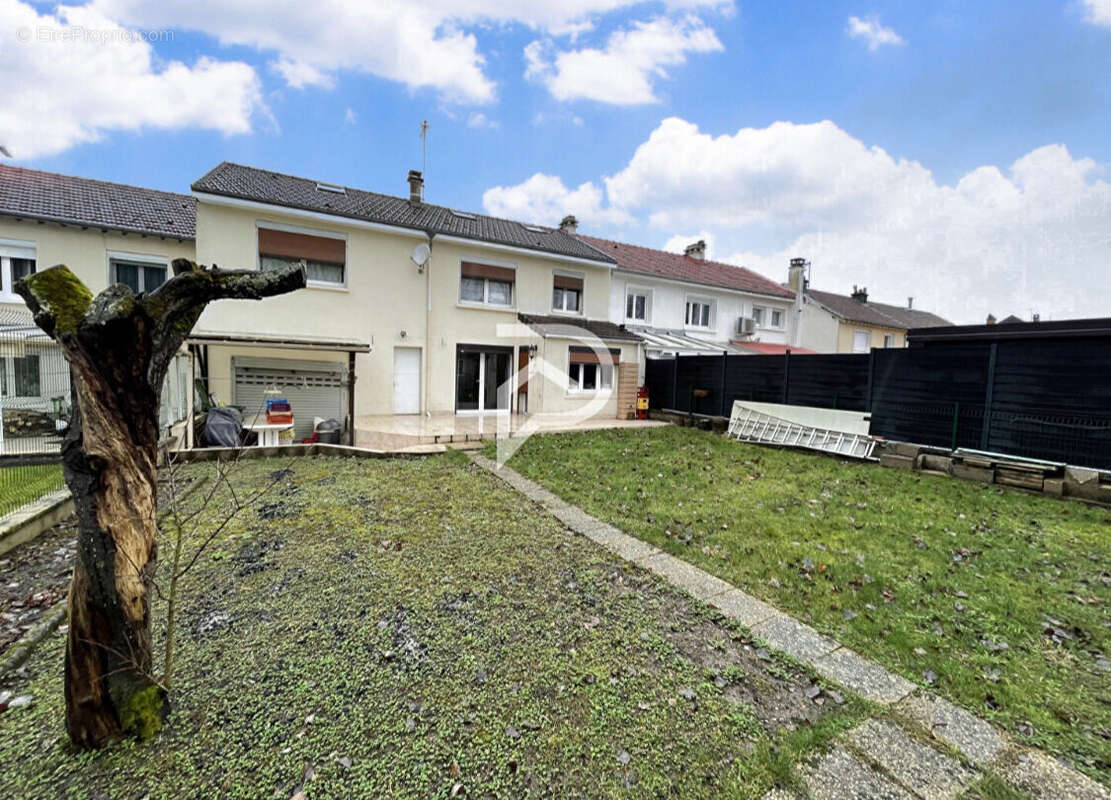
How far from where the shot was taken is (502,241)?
1612cm

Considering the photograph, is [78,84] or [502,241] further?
[502,241]

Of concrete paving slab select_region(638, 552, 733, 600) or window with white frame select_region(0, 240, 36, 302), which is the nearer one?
concrete paving slab select_region(638, 552, 733, 600)

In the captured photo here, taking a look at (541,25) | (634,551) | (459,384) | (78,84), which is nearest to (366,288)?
(459,384)

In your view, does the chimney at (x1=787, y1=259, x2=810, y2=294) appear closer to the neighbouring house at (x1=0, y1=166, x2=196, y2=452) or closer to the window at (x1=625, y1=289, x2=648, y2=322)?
the window at (x1=625, y1=289, x2=648, y2=322)

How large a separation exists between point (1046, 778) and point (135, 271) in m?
21.3

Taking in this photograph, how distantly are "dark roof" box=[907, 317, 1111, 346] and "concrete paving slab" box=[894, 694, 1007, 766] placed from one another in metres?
8.99

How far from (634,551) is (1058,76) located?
620 inches

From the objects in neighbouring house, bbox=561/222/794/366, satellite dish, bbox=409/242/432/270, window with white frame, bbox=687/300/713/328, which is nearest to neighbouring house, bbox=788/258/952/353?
neighbouring house, bbox=561/222/794/366

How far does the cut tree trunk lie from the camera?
6.76ft

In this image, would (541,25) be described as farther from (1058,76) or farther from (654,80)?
(1058,76)

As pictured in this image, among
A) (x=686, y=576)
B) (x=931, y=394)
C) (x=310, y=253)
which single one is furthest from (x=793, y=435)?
(x=310, y=253)

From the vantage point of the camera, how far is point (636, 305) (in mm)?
21672

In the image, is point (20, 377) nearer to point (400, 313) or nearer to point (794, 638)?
point (400, 313)

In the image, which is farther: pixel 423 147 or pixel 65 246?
pixel 423 147
